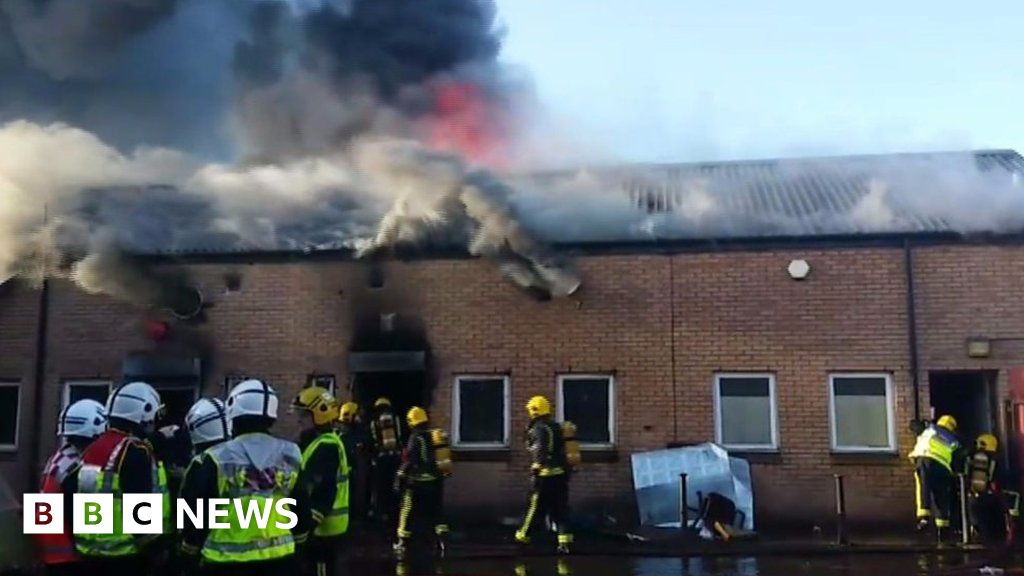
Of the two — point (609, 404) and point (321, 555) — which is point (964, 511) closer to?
point (609, 404)

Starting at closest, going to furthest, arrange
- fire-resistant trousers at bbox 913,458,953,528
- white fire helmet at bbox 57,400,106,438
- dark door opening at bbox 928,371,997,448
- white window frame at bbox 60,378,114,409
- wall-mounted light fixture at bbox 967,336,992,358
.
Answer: white fire helmet at bbox 57,400,106,438, fire-resistant trousers at bbox 913,458,953,528, wall-mounted light fixture at bbox 967,336,992,358, dark door opening at bbox 928,371,997,448, white window frame at bbox 60,378,114,409

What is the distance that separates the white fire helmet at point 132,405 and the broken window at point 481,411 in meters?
7.13

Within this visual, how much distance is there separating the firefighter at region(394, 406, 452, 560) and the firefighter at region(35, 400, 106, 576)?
195 inches

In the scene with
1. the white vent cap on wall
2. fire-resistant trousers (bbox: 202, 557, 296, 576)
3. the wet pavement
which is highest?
the white vent cap on wall

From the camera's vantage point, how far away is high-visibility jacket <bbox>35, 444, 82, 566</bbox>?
16.1 feet

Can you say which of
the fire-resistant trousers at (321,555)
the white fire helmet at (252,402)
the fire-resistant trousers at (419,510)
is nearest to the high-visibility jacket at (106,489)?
the white fire helmet at (252,402)

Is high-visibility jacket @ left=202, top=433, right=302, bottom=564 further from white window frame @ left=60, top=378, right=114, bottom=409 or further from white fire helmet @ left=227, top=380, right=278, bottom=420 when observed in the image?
white window frame @ left=60, top=378, right=114, bottom=409

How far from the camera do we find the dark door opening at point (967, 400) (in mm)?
11859

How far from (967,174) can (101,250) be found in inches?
443

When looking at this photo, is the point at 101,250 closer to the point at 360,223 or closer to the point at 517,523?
the point at 360,223

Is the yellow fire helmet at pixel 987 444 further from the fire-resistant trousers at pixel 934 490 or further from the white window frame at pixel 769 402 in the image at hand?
the white window frame at pixel 769 402

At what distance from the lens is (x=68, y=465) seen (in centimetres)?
523

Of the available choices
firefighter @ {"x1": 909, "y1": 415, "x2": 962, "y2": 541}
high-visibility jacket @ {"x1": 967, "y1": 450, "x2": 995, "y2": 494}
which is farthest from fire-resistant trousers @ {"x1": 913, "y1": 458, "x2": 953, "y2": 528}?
high-visibility jacket @ {"x1": 967, "y1": 450, "x2": 995, "y2": 494}

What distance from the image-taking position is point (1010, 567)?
30.3 ft
